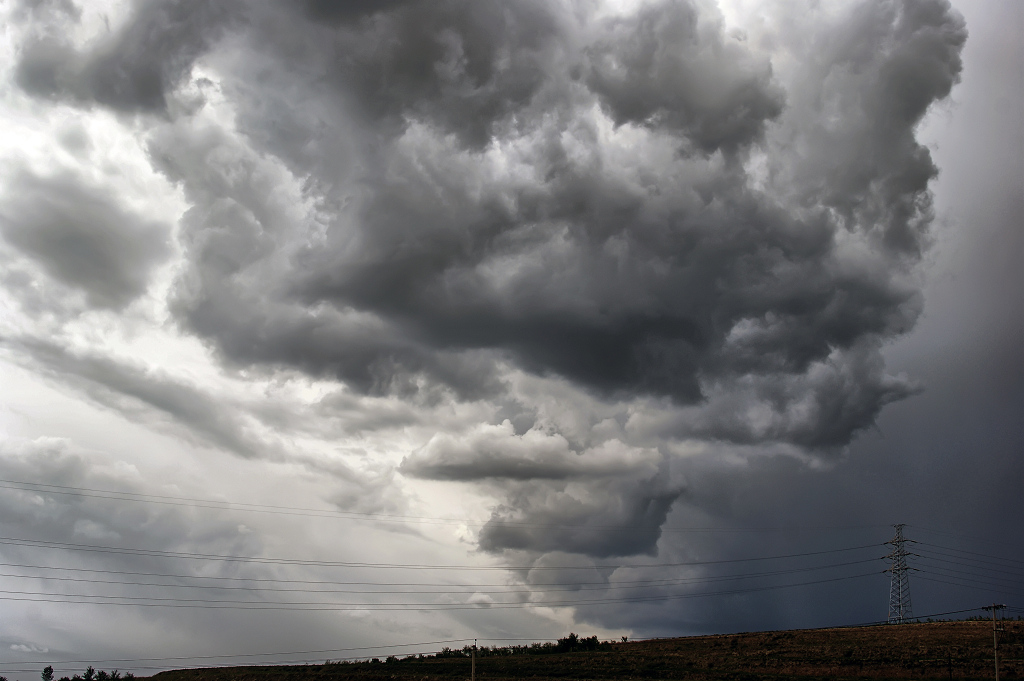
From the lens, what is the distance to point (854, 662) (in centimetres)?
14488

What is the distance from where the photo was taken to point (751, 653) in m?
170

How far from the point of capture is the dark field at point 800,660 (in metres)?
136

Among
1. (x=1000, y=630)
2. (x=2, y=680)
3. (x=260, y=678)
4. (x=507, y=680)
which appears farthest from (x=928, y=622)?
(x=2, y=680)

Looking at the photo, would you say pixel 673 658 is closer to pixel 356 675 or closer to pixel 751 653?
pixel 751 653

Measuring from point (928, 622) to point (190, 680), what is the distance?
616 ft

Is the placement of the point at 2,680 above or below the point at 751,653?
below

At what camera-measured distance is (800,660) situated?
513 ft

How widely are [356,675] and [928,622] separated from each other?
141838mm

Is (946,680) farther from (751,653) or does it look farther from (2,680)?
(2,680)

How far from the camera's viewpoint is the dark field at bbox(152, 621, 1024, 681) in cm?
13550

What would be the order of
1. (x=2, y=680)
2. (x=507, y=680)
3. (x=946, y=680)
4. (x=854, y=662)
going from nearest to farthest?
(x=946, y=680)
(x=854, y=662)
(x=507, y=680)
(x=2, y=680)

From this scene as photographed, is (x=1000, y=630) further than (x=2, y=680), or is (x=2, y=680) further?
(x=2, y=680)

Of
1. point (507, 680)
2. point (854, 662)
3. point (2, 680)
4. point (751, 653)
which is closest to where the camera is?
point (854, 662)

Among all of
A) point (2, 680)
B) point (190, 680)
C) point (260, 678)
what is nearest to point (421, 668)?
point (260, 678)
